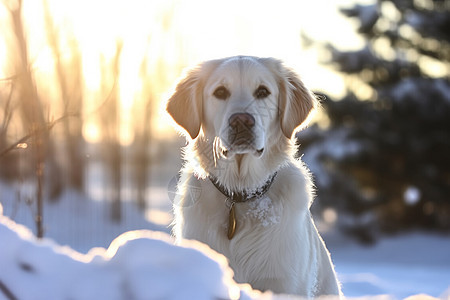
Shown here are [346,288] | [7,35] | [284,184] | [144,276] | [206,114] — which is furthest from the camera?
[7,35]

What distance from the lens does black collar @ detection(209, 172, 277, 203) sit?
A: 342cm

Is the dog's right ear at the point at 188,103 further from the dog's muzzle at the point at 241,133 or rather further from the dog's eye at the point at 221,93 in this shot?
the dog's muzzle at the point at 241,133

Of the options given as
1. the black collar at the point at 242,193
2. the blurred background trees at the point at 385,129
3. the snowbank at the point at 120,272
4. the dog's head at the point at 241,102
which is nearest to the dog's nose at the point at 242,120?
the dog's head at the point at 241,102

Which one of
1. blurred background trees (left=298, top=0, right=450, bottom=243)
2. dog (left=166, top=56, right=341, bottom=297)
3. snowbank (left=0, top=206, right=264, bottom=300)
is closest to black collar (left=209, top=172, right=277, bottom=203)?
dog (left=166, top=56, right=341, bottom=297)

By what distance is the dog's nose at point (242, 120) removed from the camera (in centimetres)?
326

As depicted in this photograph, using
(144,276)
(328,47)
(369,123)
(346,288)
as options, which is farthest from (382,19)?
(144,276)

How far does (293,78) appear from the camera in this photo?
3.88m

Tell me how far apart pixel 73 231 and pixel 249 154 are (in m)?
13.2

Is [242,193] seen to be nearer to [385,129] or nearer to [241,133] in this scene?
[241,133]

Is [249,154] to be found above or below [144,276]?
below

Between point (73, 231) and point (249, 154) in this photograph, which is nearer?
point (249, 154)

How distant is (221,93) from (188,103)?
1.12 ft

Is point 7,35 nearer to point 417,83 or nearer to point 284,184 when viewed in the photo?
point 417,83

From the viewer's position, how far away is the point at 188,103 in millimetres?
3838
